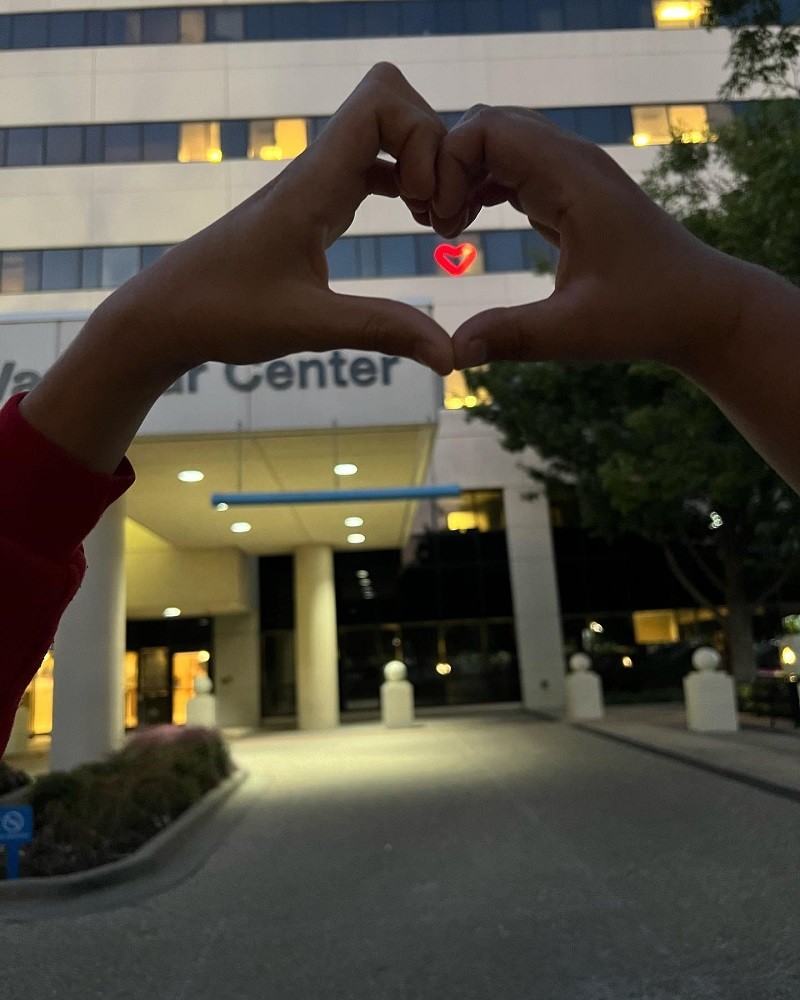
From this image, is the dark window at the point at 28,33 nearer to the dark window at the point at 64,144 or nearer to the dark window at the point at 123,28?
the dark window at the point at 123,28

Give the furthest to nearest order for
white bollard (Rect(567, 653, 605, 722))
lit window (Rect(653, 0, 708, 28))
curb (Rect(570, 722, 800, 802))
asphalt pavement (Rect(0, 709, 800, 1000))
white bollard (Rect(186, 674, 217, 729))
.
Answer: lit window (Rect(653, 0, 708, 28))
white bollard (Rect(567, 653, 605, 722))
white bollard (Rect(186, 674, 217, 729))
curb (Rect(570, 722, 800, 802))
asphalt pavement (Rect(0, 709, 800, 1000))

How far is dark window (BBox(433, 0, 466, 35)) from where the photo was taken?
2953cm

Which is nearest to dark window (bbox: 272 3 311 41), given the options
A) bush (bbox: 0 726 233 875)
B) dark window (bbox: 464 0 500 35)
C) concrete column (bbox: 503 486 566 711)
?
dark window (bbox: 464 0 500 35)

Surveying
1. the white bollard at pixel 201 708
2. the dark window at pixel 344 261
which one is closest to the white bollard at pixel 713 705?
the white bollard at pixel 201 708

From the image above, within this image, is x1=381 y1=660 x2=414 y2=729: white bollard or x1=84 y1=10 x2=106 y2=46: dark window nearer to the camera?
x1=381 y1=660 x2=414 y2=729: white bollard

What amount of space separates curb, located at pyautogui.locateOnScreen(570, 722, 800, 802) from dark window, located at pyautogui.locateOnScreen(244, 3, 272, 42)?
24.7 m

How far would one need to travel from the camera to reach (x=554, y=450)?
74.5 ft

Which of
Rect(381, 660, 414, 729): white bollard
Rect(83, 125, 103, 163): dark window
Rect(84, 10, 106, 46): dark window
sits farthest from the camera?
Rect(84, 10, 106, 46): dark window

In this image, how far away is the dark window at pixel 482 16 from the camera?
29.6 metres

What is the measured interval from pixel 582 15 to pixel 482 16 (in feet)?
11.4

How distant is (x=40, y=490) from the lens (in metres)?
1.83

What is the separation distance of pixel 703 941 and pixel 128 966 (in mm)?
3596

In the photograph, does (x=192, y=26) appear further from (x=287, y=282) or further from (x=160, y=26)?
(x=287, y=282)

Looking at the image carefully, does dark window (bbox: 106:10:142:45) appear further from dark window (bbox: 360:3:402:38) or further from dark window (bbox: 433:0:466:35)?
dark window (bbox: 433:0:466:35)
